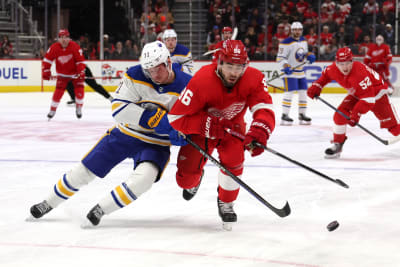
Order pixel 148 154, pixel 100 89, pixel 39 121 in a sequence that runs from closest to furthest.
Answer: pixel 148 154
pixel 39 121
pixel 100 89

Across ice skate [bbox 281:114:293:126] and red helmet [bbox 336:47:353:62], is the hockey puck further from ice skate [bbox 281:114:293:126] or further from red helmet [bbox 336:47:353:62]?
ice skate [bbox 281:114:293:126]

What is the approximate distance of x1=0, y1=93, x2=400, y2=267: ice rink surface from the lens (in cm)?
264

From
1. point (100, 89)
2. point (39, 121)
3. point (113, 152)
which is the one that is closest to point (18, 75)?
point (100, 89)

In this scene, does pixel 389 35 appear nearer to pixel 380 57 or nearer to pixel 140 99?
pixel 380 57

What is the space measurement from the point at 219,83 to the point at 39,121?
6041 mm

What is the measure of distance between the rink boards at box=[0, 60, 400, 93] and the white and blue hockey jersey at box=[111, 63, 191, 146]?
10.2 meters

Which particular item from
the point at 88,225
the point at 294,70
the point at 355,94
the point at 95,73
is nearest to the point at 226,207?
the point at 88,225

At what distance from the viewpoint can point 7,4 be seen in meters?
15.1

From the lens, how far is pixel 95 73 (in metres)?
13.5

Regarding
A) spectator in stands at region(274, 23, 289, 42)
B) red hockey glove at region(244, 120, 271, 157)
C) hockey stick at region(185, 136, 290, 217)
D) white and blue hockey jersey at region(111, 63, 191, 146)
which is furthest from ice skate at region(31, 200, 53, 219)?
spectator in stands at region(274, 23, 289, 42)

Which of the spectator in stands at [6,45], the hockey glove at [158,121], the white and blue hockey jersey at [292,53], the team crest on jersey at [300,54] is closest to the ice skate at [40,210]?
the hockey glove at [158,121]

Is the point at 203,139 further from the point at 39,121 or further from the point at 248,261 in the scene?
the point at 39,121

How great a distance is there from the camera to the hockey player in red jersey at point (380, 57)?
40.4ft

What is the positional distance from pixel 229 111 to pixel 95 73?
1077cm
